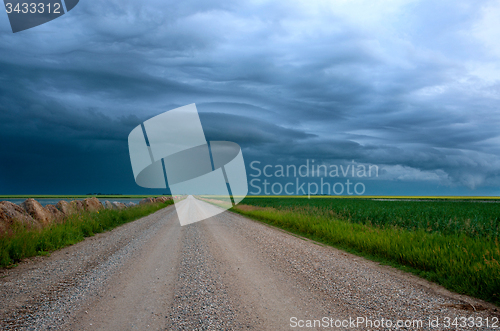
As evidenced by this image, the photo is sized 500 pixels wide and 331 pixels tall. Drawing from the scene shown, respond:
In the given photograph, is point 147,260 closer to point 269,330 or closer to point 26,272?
point 26,272

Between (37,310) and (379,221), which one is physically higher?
(37,310)

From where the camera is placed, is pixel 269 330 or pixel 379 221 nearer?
pixel 269 330

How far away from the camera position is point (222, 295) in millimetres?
5410

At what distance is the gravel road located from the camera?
14.1 feet

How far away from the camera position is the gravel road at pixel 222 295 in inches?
169

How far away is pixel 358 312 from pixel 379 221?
1539 centimetres

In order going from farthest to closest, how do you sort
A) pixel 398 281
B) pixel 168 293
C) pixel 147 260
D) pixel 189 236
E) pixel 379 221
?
pixel 379 221
pixel 189 236
pixel 147 260
pixel 398 281
pixel 168 293

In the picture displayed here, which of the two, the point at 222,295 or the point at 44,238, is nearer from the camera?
the point at 222,295

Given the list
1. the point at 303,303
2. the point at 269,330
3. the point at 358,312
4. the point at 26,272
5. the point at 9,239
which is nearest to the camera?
the point at 269,330

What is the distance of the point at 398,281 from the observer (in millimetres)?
6578

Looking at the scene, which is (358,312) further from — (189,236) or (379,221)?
(379,221)

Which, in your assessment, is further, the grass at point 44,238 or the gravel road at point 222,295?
the grass at point 44,238

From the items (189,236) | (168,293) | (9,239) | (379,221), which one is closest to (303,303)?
(168,293)

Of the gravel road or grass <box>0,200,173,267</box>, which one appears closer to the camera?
the gravel road
